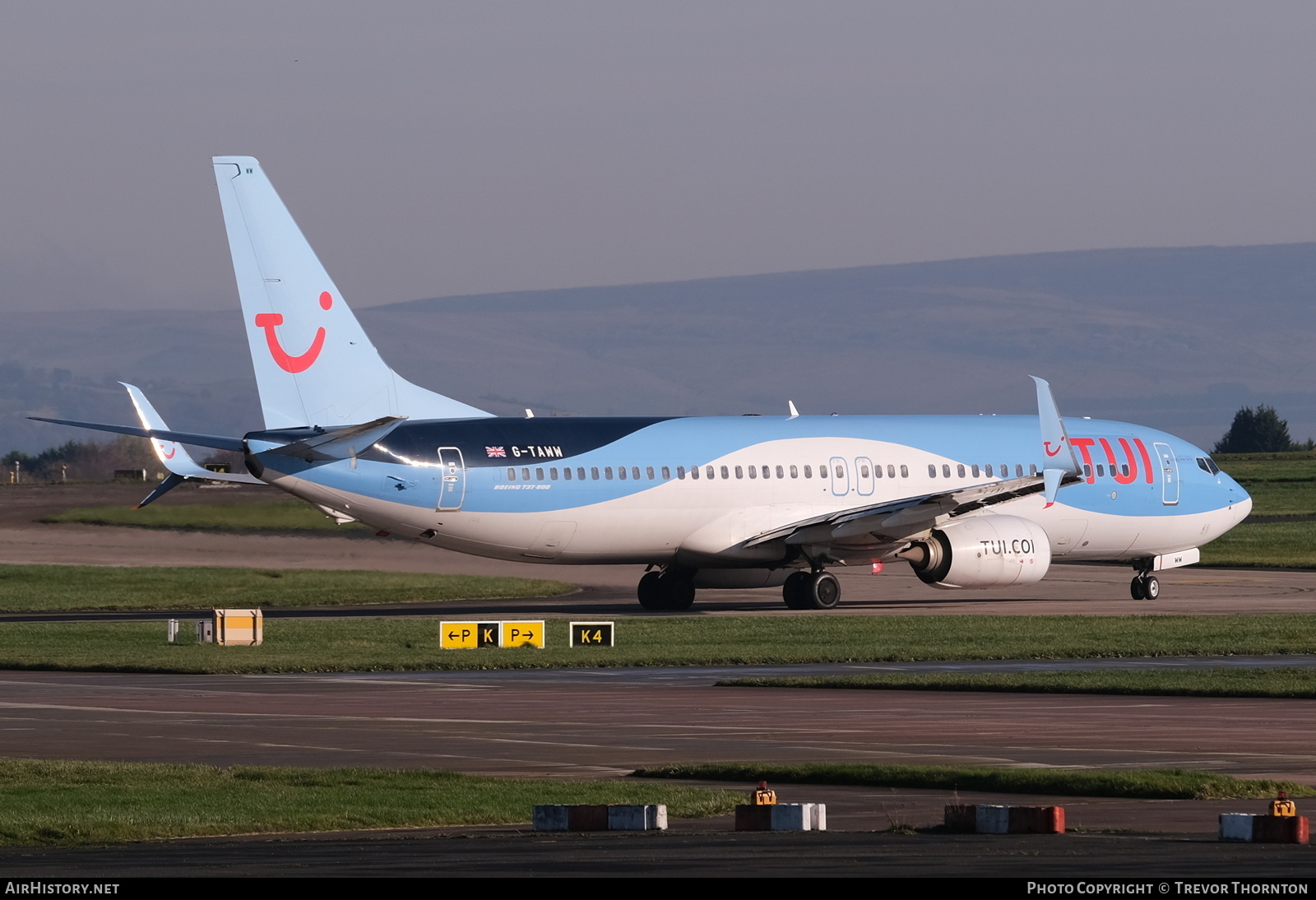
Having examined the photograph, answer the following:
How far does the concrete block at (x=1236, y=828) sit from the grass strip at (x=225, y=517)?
40.4 metres

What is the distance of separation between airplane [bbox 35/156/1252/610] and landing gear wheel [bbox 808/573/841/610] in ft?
0.20

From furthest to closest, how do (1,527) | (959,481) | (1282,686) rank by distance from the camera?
(1,527) < (959,481) < (1282,686)

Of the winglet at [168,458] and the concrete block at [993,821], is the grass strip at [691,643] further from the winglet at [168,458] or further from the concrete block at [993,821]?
the concrete block at [993,821]

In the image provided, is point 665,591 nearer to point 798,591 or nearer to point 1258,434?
point 798,591

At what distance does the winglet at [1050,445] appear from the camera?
148 ft

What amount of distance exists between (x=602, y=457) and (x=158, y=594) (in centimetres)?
1657

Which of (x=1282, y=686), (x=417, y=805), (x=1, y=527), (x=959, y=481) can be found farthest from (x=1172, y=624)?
(x=1, y=527)

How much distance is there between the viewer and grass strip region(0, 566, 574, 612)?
55094 mm

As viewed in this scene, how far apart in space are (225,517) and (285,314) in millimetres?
15309

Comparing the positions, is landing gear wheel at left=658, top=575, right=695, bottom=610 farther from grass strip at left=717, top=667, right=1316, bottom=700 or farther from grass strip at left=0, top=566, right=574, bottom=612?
grass strip at left=717, top=667, right=1316, bottom=700

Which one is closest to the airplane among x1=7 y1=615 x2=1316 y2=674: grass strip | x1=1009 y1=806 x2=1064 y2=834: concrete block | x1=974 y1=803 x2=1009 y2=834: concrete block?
x1=7 y1=615 x2=1316 y2=674: grass strip

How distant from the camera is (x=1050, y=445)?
4756 centimetres

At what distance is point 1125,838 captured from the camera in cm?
1413
